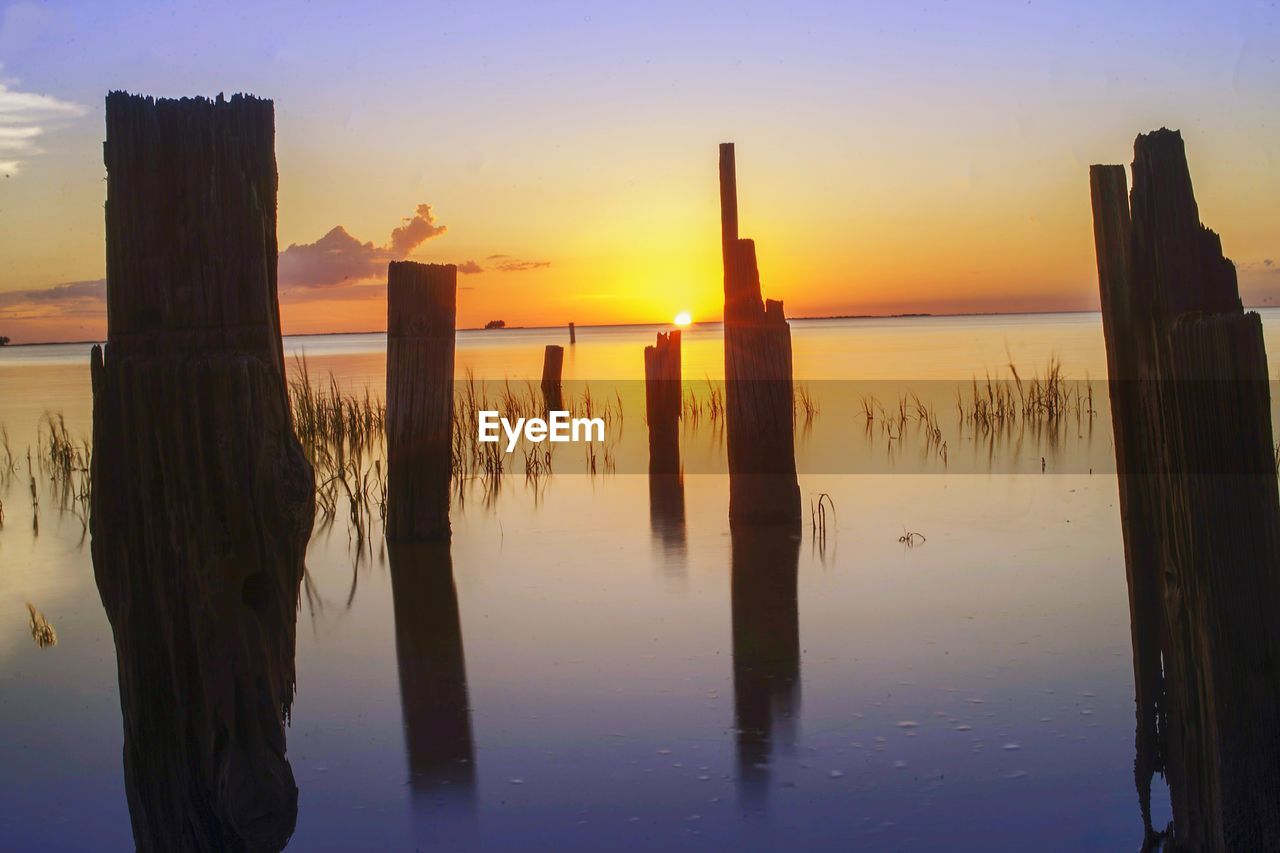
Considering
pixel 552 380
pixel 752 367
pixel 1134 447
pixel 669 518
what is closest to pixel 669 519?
pixel 669 518

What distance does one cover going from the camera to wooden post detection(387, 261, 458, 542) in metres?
7.98

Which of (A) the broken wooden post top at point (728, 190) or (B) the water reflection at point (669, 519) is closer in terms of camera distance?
(B) the water reflection at point (669, 519)

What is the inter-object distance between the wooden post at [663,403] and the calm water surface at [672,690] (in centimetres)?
242

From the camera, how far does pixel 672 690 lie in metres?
5.20

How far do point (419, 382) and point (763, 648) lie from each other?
11.1 feet

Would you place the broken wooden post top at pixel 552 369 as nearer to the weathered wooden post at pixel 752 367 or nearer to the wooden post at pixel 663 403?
the wooden post at pixel 663 403

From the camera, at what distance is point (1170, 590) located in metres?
3.32

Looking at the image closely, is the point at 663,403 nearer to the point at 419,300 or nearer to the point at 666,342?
the point at 666,342

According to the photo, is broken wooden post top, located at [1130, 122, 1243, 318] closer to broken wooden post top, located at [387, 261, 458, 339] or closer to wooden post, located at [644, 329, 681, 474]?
broken wooden post top, located at [387, 261, 458, 339]

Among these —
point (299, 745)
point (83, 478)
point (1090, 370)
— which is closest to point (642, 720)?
point (299, 745)

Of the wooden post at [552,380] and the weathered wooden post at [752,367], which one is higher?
the wooden post at [552,380]

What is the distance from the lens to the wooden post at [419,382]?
314 inches

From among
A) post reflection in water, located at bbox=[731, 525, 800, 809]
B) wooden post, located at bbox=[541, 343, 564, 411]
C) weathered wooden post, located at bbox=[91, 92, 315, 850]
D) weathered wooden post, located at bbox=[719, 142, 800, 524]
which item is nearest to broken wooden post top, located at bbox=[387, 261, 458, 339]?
weathered wooden post, located at bbox=[719, 142, 800, 524]

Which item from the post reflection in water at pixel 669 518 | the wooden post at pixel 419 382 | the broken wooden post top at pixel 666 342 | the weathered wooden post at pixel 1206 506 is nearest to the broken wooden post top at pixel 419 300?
the wooden post at pixel 419 382
